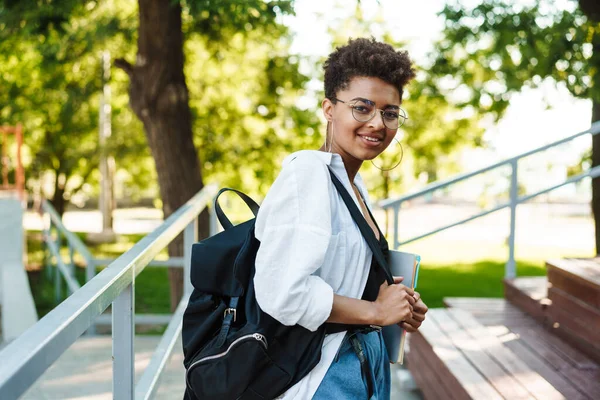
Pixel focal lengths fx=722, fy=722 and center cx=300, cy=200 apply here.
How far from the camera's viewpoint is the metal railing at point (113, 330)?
1.01 metres

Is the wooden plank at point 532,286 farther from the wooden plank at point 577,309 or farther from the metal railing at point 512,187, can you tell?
the wooden plank at point 577,309

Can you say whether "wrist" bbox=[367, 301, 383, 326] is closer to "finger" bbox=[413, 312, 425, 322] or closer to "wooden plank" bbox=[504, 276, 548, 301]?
"finger" bbox=[413, 312, 425, 322]

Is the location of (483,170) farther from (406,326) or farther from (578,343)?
(406,326)

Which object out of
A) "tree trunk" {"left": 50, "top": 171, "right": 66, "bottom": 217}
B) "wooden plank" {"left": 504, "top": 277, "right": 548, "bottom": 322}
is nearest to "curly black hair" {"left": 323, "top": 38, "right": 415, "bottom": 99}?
"wooden plank" {"left": 504, "top": 277, "right": 548, "bottom": 322}

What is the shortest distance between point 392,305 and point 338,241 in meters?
0.21

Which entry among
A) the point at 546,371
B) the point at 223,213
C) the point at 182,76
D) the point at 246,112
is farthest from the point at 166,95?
the point at 223,213

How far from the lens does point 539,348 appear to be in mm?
3727

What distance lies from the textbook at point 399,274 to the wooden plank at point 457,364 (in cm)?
113

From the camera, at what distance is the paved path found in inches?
159

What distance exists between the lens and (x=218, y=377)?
1.52 m

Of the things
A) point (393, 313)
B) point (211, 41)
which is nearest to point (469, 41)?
point (211, 41)

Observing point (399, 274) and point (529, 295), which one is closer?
point (399, 274)

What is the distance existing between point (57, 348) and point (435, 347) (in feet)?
8.90

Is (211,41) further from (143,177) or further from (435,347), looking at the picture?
(143,177)
